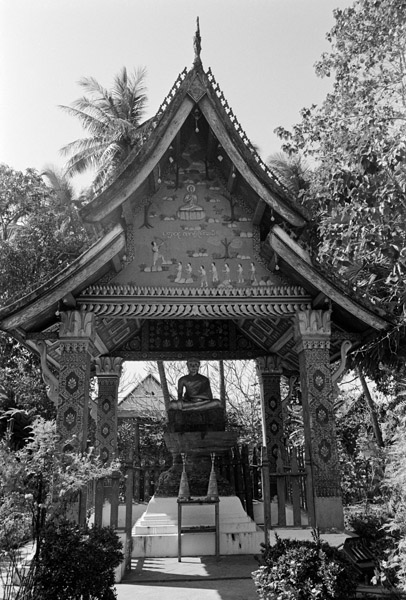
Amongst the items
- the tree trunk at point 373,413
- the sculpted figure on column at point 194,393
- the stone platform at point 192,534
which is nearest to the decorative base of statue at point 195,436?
the sculpted figure on column at point 194,393

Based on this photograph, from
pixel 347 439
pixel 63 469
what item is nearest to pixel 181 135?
pixel 63 469

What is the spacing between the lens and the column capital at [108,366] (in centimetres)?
1342

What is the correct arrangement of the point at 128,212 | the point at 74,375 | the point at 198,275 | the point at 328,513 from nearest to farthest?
1. the point at 328,513
2. the point at 74,375
3. the point at 198,275
4. the point at 128,212

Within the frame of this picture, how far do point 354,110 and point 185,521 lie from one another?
1069 cm

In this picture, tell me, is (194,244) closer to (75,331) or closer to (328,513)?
(75,331)

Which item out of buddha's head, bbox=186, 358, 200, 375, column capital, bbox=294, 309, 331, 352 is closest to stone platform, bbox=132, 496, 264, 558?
buddha's head, bbox=186, 358, 200, 375

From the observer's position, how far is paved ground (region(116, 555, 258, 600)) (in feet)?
23.9

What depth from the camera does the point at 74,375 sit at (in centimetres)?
962

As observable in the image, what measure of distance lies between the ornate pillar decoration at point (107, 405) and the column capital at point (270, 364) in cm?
347

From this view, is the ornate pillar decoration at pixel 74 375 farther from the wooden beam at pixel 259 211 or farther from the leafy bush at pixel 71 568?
the wooden beam at pixel 259 211

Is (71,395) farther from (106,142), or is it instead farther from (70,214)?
(106,142)

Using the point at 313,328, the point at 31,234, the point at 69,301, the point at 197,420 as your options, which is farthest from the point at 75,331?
the point at 31,234

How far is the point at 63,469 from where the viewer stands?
7281 millimetres

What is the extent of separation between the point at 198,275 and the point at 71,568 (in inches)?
221
